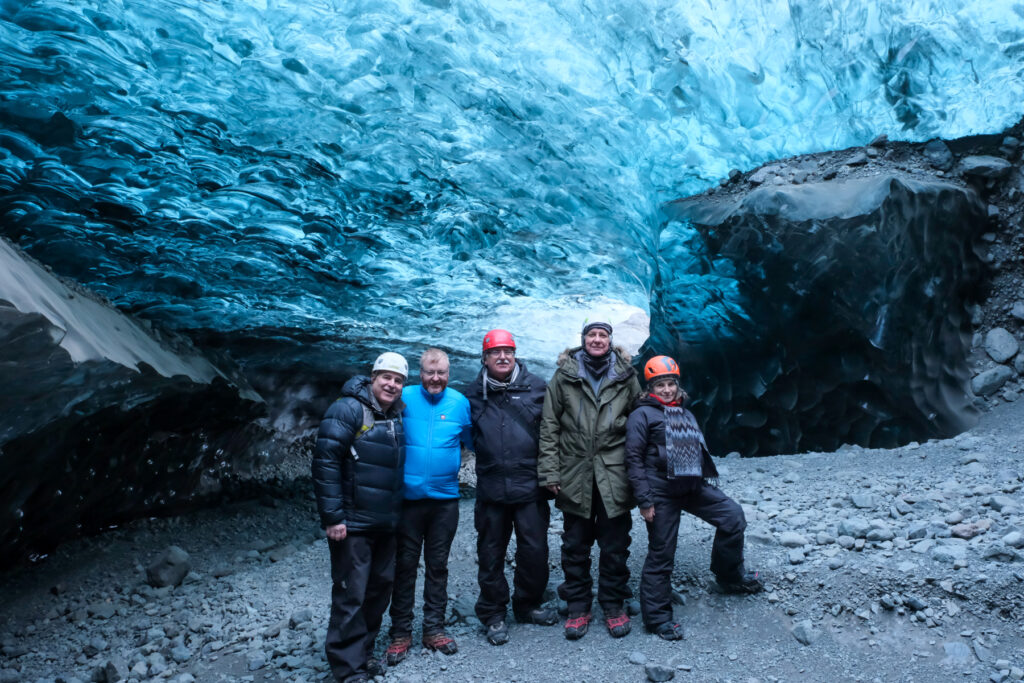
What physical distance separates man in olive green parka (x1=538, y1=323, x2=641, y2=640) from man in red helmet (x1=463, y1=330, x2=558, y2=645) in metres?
0.11

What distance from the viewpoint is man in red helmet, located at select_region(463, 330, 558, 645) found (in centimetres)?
381

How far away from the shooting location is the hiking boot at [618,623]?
12.4 ft

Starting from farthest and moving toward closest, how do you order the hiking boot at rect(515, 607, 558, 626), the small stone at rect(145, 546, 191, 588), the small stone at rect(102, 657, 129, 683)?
the small stone at rect(145, 546, 191, 588), the small stone at rect(102, 657, 129, 683), the hiking boot at rect(515, 607, 558, 626)

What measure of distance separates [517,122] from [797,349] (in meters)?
3.92

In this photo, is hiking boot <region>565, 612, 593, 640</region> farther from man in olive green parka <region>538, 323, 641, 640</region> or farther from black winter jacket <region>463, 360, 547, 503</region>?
black winter jacket <region>463, 360, 547, 503</region>

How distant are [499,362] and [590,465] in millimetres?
759

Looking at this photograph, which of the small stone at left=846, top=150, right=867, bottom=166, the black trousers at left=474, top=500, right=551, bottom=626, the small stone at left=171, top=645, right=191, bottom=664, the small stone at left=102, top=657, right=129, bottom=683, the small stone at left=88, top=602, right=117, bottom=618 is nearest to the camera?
the black trousers at left=474, top=500, right=551, bottom=626

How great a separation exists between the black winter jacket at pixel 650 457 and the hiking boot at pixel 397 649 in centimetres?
147

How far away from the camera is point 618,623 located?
3.80 meters

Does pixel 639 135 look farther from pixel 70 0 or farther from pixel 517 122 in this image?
pixel 70 0

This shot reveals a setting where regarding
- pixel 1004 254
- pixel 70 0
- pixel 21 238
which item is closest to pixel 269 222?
pixel 21 238

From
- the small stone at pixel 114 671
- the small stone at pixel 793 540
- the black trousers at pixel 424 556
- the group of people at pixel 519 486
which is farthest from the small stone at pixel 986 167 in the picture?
the small stone at pixel 114 671

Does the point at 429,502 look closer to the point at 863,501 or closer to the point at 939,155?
the point at 863,501

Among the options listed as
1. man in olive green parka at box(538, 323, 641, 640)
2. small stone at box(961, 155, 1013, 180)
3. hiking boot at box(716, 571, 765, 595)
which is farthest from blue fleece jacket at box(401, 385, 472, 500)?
small stone at box(961, 155, 1013, 180)
